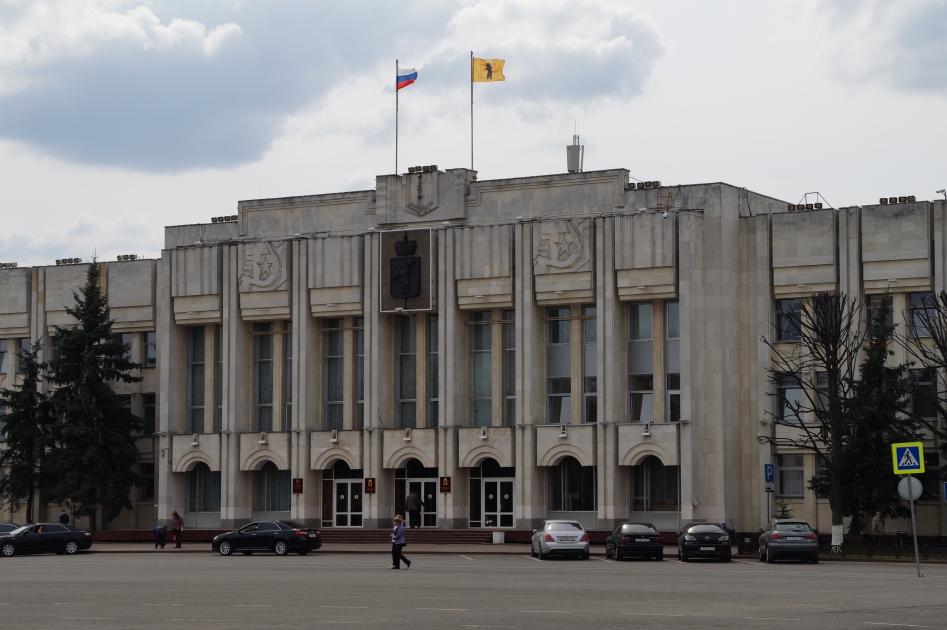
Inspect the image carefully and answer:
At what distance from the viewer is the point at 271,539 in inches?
1953

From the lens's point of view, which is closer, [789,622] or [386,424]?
[789,622]

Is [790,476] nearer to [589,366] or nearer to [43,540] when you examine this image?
[589,366]

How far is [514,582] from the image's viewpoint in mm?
32219

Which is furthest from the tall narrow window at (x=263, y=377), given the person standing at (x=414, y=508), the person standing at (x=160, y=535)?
the person standing at (x=160, y=535)

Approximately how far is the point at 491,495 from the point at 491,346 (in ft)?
22.4

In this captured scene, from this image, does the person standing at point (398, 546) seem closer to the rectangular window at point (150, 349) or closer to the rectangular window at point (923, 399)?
the rectangular window at point (923, 399)

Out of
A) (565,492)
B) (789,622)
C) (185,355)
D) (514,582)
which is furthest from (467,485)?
(789,622)

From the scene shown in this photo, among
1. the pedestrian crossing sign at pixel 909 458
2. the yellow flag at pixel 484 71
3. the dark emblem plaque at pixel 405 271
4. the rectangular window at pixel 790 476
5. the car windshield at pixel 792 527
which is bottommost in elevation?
the car windshield at pixel 792 527

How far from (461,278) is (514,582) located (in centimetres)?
3041

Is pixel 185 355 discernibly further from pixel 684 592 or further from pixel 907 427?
pixel 684 592

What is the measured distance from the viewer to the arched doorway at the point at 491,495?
61844 mm

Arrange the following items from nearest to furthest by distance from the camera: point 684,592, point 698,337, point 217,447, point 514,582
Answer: point 684,592
point 514,582
point 698,337
point 217,447

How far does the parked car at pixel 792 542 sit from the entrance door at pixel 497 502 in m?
20.1

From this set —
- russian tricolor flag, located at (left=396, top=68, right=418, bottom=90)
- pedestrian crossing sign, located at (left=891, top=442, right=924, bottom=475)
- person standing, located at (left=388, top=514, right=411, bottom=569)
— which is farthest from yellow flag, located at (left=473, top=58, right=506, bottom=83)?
pedestrian crossing sign, located at (left=891, top=442, right=924, bottom=475)
